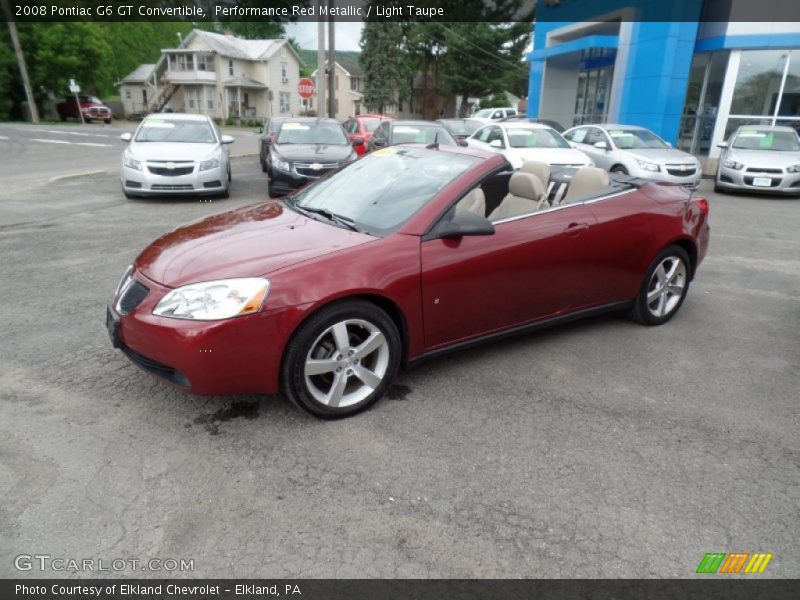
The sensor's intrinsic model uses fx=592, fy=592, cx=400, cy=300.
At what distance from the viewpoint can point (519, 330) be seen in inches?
164

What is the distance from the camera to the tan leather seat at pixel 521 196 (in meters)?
4.28

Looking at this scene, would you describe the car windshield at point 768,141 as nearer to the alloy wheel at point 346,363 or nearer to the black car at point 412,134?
the black car at point 412,134

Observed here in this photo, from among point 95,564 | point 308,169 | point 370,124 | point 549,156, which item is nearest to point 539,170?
point 95,564

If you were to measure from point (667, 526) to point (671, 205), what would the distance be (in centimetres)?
301

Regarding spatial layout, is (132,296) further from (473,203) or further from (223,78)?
(223,78)

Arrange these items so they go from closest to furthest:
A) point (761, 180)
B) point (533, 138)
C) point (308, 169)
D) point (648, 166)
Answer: point (308, 169) < point (648, 166) < point (533, 138) < point (761, 180)

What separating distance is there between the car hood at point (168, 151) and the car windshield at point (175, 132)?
26 cm

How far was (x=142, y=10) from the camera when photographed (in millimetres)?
69312

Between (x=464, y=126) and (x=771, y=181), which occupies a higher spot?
(x=464, y=126)

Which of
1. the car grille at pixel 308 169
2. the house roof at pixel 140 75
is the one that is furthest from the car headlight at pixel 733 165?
the house roof at pixel 140 75

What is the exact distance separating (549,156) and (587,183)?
25.3ft

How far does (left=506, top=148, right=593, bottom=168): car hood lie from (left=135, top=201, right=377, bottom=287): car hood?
886 centimetres

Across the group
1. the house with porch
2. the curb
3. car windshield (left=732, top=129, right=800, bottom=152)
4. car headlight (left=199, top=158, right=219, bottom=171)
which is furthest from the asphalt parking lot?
the house with porch

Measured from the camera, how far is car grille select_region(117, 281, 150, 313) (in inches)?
128
